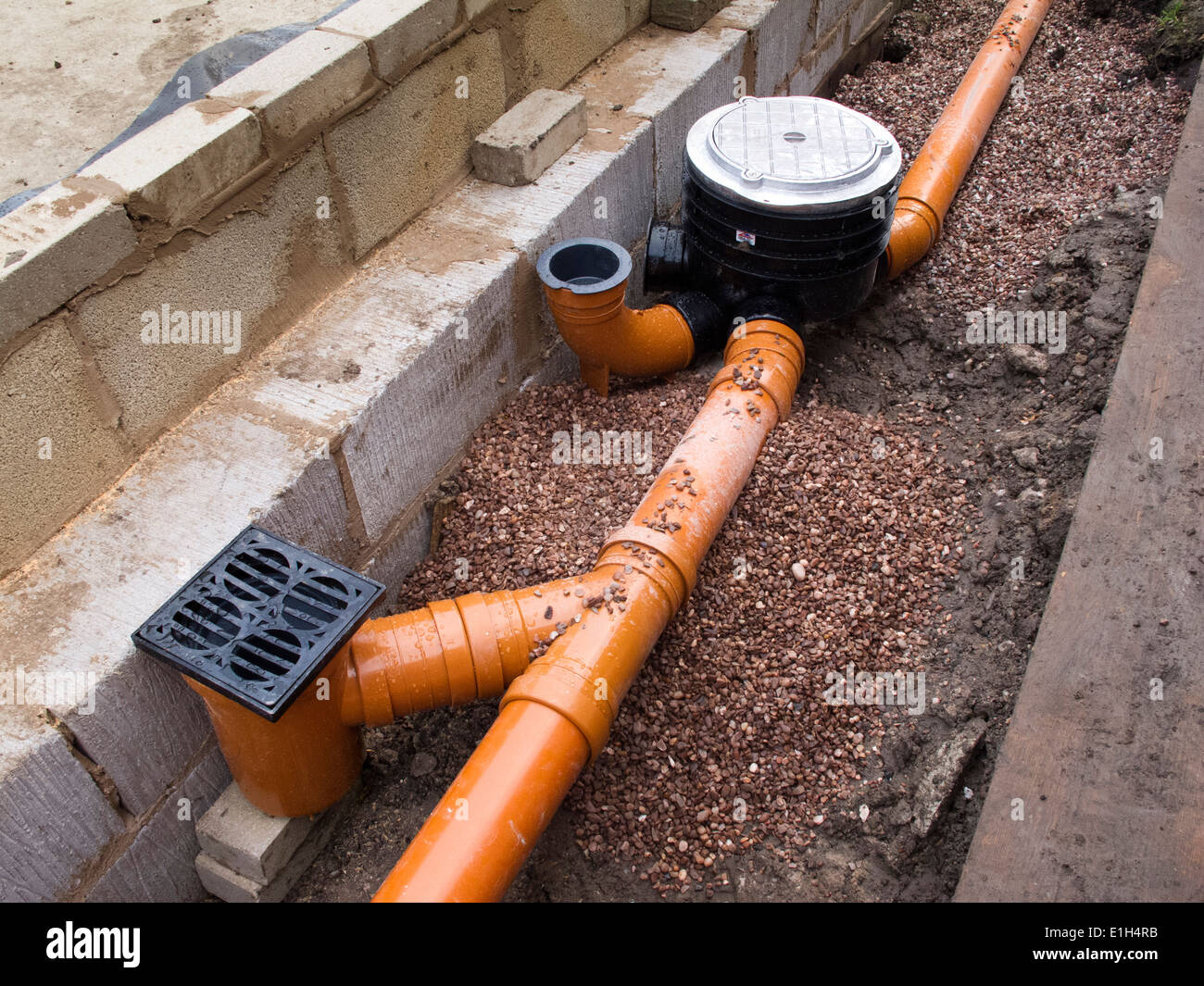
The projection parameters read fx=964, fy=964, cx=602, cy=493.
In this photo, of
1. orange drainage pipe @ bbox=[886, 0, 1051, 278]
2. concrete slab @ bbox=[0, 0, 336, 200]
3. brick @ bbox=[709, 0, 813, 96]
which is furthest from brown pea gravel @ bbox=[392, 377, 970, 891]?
concrete slab @ bbox=[0, 0, 336, 200]

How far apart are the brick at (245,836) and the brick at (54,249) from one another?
4.74ft

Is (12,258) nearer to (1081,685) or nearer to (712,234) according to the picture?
(712,234)

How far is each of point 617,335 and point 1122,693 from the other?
2.16 m

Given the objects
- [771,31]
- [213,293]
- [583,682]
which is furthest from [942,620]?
[771,31]

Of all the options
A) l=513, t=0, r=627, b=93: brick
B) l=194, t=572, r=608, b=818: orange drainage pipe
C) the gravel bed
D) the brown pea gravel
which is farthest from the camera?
the gravel bed

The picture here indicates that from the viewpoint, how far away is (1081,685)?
8.30ft

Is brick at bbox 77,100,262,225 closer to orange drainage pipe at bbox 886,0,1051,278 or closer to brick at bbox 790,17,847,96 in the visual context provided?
orange drainage pipe at bbox 886,0,1051,278

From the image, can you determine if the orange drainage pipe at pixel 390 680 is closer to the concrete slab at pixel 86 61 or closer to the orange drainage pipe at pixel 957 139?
the orange drainage pipe at pixel 957 139

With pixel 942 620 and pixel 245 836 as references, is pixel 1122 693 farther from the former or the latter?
pixel 245 836

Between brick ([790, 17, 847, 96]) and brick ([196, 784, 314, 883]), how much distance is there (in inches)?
204

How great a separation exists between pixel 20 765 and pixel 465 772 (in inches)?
41.0

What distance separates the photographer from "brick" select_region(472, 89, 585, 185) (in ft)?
13.1

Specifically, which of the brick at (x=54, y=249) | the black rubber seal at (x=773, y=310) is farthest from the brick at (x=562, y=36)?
the brick at (x=54, y=249)

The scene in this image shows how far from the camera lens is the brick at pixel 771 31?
528cm
